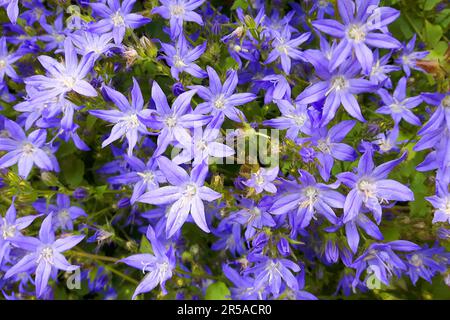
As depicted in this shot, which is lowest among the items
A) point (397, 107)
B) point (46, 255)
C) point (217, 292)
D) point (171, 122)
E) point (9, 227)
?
point (217, 292)

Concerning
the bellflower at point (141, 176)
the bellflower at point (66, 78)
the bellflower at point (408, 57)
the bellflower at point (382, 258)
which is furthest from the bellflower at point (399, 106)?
the bellflower at point (66, 78)

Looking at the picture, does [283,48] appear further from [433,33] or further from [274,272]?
[274,272]

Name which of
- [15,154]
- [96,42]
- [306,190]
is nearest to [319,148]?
[306,190]

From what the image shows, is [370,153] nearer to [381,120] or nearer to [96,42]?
[381,120]

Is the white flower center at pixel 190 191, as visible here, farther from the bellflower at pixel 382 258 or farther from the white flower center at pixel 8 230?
the white flower center at pixel 8 230

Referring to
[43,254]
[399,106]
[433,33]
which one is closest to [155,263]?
[43,254]

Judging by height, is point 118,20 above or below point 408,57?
above

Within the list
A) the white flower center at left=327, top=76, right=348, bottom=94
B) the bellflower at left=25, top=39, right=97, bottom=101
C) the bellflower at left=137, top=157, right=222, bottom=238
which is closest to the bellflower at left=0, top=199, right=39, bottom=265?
the bellflower at left=25, top=39, right=97, bottom=101
